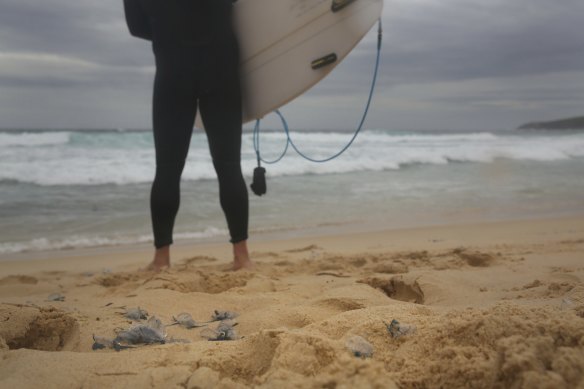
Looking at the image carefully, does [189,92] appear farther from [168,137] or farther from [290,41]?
[290,41]

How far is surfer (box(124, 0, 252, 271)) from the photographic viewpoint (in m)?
2.91

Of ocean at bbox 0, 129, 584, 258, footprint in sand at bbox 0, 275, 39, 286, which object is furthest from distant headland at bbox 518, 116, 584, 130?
footprint in sand at bbox 0, 275, 39, 286

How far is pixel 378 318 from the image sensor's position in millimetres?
1464

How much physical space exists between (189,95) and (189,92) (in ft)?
0.06

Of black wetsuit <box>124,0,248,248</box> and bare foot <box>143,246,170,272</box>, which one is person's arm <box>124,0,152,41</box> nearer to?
black wetsuit <box>124,0,248,248</box>

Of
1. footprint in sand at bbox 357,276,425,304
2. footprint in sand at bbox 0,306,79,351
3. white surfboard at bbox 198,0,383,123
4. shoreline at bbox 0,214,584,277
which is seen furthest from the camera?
shoreline at bbox 0,214,584,277

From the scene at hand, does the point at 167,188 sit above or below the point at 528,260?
above

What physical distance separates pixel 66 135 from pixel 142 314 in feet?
57.7

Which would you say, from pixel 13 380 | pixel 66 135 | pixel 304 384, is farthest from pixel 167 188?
pixel 66 135

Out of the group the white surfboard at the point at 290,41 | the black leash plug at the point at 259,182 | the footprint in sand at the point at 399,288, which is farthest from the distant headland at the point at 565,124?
the footprint in sand at the point at 399,288

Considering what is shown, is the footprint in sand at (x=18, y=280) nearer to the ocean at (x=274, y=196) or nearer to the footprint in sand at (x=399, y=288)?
the ocean at (x=274, y=196)

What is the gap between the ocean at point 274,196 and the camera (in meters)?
5.04

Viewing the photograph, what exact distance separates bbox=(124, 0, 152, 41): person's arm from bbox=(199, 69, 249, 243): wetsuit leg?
0.56m

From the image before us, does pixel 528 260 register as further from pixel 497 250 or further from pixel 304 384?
pixel 304 384
